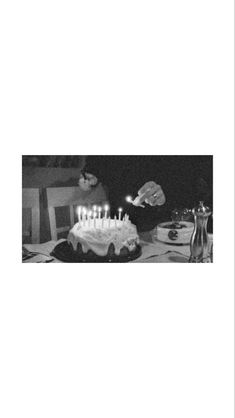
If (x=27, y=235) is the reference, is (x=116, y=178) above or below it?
above

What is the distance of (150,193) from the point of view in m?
2.19

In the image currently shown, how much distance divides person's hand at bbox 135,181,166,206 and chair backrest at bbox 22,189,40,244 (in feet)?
1.40

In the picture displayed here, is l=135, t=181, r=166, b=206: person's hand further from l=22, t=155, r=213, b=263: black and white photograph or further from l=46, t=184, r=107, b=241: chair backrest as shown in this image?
l=46, t=184, r=107, b=241: chair backrest

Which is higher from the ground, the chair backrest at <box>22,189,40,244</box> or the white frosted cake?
the chair backrest at <box>22,189,40,244</box>

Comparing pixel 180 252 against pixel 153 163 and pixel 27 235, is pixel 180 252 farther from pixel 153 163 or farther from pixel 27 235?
pixel 27 235

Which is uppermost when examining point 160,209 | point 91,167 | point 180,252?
point 91,167

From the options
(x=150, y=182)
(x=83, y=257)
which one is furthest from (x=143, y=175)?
(x=83, y=257)

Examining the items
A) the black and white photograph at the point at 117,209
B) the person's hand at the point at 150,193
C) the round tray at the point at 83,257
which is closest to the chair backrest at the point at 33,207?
the black and white photograph at the point at 117,209

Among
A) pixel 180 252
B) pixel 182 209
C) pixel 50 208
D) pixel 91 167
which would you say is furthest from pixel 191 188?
pixel 50 208

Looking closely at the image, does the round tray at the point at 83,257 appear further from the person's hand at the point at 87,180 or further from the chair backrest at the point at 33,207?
the person's hand at the point at 87,180

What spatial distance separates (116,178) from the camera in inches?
85.9

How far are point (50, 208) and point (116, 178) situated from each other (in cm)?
30

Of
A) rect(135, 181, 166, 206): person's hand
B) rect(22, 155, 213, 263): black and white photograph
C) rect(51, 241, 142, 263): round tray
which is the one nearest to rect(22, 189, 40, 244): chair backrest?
rect(22, 155, 213, 263): black and white photograph

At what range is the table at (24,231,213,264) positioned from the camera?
219 cm
